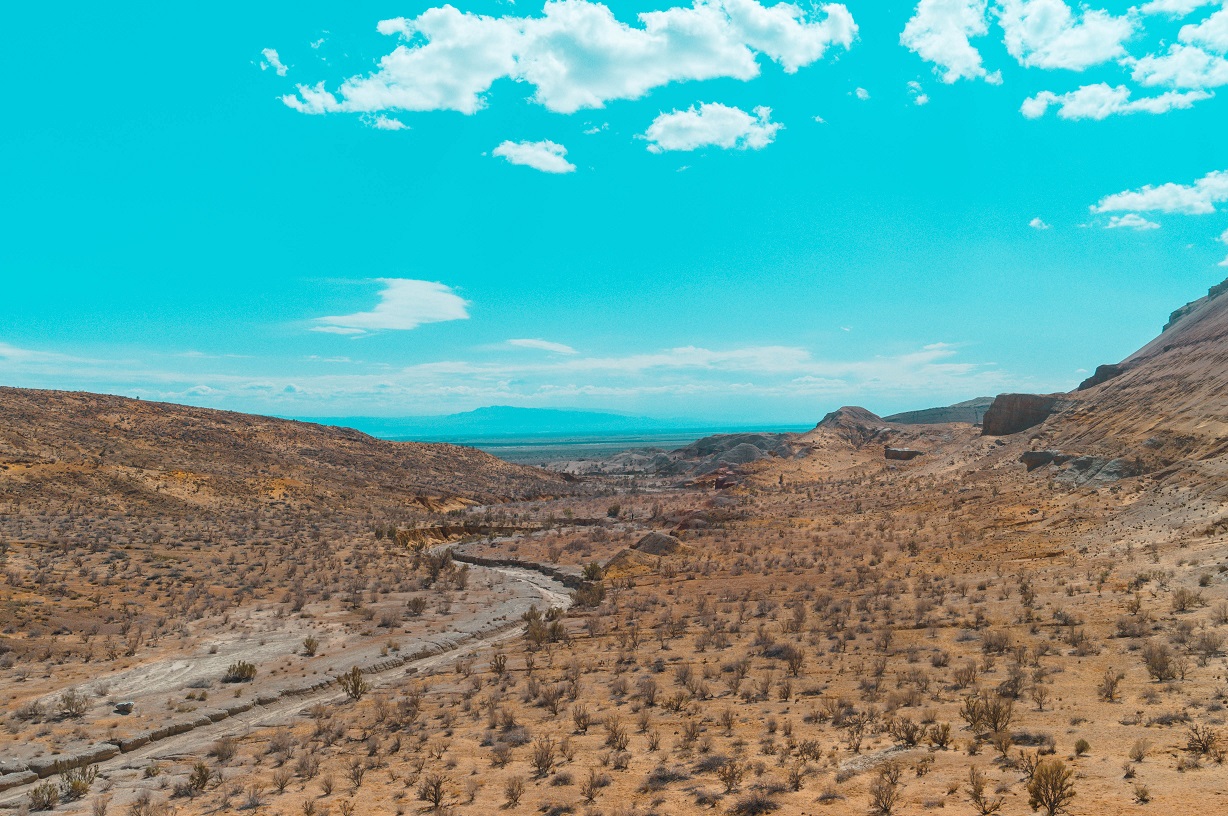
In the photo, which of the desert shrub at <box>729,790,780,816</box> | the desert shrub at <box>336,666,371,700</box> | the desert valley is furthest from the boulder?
the desert shrub at <box>336,666,371,700</box>

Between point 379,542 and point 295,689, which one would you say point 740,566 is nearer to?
point 295,689

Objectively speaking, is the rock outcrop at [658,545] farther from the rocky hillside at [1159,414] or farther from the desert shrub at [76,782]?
the desert shrub at [76,782]

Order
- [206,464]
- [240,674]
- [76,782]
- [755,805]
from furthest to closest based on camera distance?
Answer: [206,464] < [240,674] < [76,782] < [755,805]

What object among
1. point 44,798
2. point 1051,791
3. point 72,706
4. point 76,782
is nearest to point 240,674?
point 72,706

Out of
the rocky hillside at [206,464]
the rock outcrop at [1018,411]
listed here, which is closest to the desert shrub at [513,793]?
A: the rocky hillside at [206,464]

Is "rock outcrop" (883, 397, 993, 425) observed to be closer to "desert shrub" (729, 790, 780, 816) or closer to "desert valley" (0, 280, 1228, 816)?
"desert valley" (0, 280, 1228, 816)

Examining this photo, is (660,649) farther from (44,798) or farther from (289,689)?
(44,798)

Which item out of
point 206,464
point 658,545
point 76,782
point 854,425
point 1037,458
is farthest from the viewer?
point 854,425
